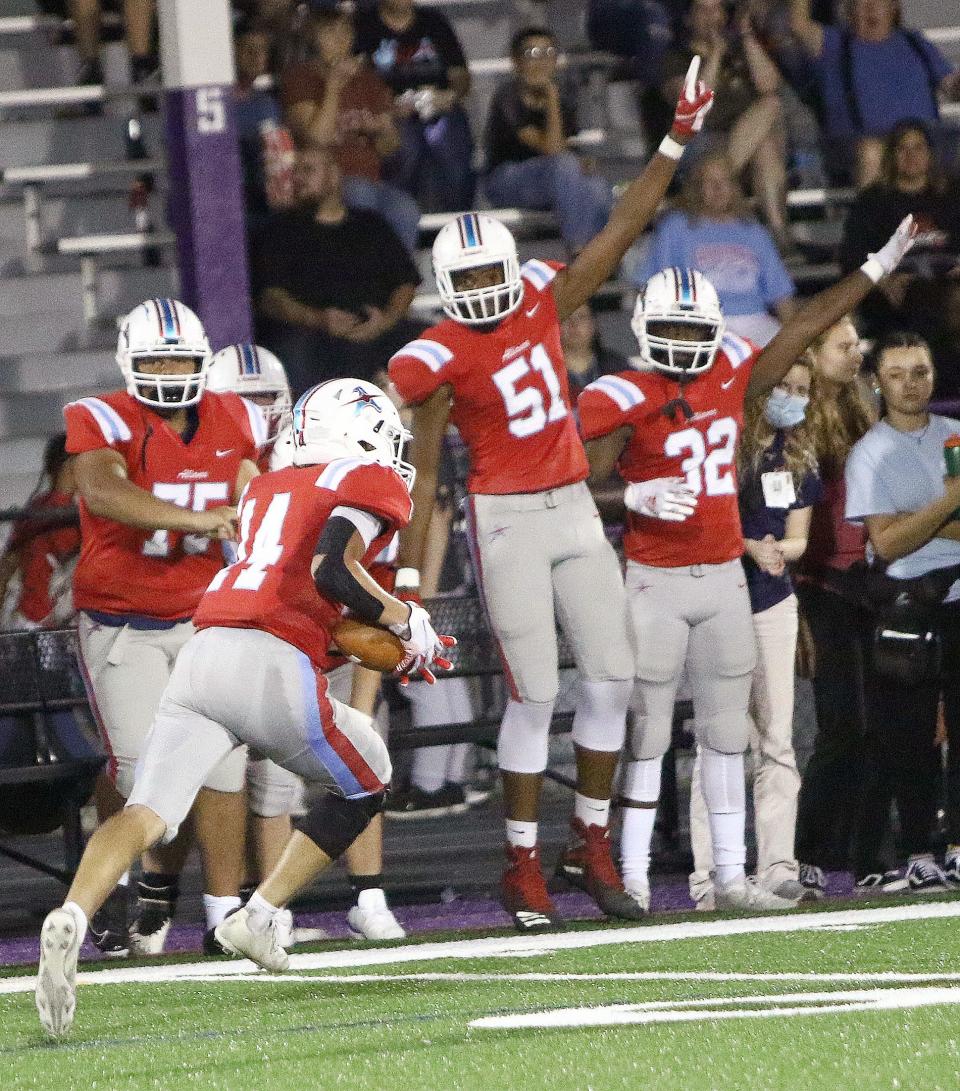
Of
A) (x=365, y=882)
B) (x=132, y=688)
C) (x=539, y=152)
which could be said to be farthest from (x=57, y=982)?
(x=539, y=152)

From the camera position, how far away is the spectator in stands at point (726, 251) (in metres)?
9.59

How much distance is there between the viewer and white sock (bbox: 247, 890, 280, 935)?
502cm

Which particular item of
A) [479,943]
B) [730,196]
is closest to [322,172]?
[730,196]

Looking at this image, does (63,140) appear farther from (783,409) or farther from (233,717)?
(233,717)

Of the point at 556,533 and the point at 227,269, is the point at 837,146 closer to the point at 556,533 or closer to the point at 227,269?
the point at 227,269

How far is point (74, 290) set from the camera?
1078cm

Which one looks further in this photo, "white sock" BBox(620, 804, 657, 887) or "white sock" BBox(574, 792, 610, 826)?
"white sock" BBox(620, 804, 657, 887)

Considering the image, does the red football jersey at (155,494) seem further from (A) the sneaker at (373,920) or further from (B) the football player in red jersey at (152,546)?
(A) the sneaker at (373,920)

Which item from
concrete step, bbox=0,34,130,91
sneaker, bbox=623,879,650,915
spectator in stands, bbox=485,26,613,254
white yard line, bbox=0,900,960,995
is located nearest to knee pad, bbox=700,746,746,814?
sneaker, bbox=623,879,650,915

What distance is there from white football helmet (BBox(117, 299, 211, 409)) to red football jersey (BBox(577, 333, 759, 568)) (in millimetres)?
1100

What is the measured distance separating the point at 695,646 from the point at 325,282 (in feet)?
11.2

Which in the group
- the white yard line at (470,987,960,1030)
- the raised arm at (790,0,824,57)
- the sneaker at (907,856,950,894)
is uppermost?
the raised arm at (790,0,824,57)

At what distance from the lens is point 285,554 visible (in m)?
5.02

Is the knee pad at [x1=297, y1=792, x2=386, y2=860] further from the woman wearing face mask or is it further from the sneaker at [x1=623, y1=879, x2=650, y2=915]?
the woman wearing face mask
